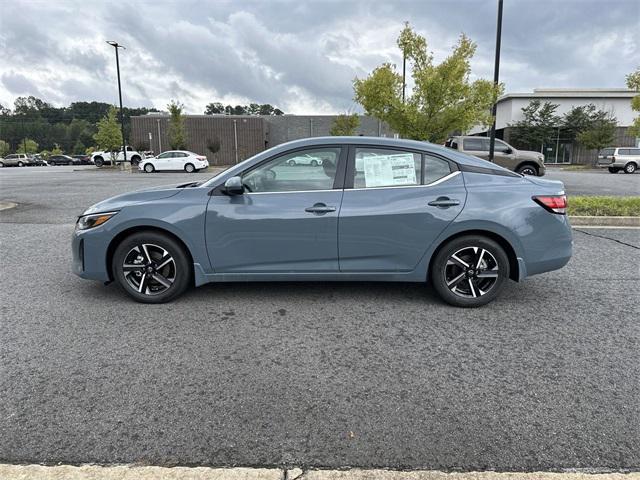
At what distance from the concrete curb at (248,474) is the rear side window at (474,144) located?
1628 cm

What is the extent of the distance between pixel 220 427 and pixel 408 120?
535 inches

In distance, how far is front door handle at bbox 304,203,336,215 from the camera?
3951 mm

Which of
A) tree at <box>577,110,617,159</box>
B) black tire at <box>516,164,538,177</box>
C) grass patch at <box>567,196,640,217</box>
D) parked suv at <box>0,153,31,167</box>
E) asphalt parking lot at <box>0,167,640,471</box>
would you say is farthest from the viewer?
parked suv at <box>0,153,31,167</box>

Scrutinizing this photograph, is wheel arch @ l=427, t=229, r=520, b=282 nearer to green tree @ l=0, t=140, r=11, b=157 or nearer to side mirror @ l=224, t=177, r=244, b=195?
side mirror @ l=224, t=177, r=244, b=195

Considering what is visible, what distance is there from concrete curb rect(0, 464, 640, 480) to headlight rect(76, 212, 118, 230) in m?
2.40

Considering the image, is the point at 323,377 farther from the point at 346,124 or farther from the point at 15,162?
the point at 15,162

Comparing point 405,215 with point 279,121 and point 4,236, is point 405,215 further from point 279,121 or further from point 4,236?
point 279,121

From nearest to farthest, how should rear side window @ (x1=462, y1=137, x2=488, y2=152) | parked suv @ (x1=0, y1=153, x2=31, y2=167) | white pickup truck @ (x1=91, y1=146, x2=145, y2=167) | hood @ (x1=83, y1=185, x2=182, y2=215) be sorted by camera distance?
hood @ (x1=83, y1=185, x2=182, y2=215), rear side window @ (x1=462, y1=137, x2=488, y2=152), white pickup truck @ (x1=91, y1=146, x2=145, y2=167), parked suv @ (x1=0, y1=153, x2=31, y2=167)

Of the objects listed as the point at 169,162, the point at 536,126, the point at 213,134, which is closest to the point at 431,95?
the point at 169,162

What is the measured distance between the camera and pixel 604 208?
8.72 metres

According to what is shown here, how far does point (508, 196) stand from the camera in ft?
13.2

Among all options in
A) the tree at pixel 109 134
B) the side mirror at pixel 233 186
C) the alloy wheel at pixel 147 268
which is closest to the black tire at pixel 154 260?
the alloy wheel at pixel 147 268

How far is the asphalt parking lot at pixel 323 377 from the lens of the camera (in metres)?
2.26

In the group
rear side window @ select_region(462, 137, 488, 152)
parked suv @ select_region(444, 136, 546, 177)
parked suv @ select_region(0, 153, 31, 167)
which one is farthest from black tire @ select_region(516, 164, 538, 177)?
parked suv @ select_region(0, 153, 31, 167)
